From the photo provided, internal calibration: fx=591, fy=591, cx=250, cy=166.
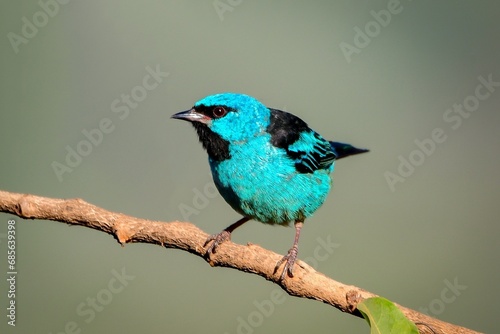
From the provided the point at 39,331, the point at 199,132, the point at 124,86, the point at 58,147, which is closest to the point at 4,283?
the point at 39,331

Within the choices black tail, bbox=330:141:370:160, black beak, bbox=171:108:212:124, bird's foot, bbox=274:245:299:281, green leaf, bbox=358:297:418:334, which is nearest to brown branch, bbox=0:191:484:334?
bird's foot, bbox=274:245:299:281

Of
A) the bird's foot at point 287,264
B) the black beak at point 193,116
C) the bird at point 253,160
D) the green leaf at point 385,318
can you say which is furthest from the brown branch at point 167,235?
the black beak at point 193,116

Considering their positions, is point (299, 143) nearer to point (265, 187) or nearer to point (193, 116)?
point (265, 187)

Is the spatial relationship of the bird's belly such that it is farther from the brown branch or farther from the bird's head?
the brown branch

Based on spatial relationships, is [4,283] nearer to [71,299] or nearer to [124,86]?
[71,299]

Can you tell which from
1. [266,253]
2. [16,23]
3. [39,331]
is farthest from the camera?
[16,23]

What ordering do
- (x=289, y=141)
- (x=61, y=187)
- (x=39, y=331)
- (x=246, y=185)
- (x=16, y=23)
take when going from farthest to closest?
(x=16, y=23) < (x=61, y=187) < (x=39, y=331) < (x=289, y=141) < (x=246, y=185)
